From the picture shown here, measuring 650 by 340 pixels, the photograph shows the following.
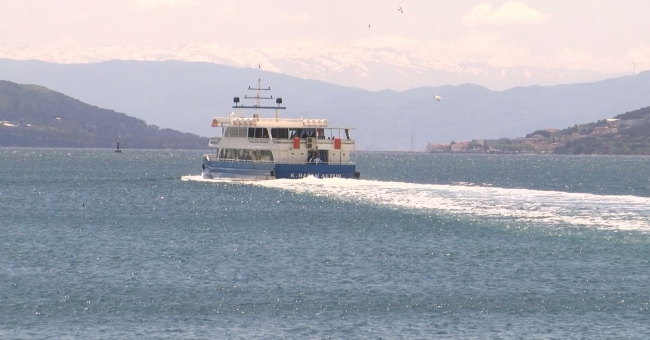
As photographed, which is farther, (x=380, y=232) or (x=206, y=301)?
(x=380, y=232)

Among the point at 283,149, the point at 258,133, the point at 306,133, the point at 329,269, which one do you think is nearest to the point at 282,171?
the point at 283,149

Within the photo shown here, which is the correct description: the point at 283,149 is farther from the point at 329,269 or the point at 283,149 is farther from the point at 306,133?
the point at 329,269

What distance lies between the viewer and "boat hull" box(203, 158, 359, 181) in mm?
114750

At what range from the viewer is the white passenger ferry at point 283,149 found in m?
116

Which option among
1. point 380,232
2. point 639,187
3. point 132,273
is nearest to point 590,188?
point 639,187

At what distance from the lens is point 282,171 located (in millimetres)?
116000

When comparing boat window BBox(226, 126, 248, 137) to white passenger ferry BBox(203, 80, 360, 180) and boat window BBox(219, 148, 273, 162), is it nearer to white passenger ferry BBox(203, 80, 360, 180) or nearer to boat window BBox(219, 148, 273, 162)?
white passenger ferry BBox(203, 80, 360, 180)

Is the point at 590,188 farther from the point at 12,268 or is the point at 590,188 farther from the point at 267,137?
the point at 12,268

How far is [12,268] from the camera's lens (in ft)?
173

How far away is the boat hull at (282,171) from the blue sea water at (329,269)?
1946 cm

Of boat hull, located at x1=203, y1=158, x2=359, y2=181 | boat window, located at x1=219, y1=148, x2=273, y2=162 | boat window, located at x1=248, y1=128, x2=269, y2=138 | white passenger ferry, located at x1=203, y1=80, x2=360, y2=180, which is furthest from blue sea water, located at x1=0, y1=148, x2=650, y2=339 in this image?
boat window, located at x1=248, y1=128, x2=269, y2=138

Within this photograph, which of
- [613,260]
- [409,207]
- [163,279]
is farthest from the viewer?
[409,207]

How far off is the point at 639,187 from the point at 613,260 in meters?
87.7

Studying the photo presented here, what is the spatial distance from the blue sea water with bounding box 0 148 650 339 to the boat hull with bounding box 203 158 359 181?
1946cm
